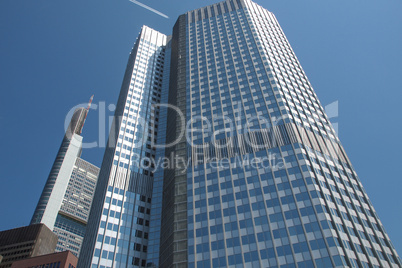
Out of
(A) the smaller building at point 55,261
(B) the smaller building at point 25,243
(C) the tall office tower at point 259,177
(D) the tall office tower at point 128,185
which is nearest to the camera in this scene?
(C) the tall office tower at point 259,177

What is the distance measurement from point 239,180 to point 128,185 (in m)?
35.3

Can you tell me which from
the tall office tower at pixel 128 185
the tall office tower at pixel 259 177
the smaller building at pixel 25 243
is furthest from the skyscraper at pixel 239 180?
the smaller building at pixel 25 243

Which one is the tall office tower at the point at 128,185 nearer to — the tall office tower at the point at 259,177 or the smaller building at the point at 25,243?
the tall office tower at the point at 259,177

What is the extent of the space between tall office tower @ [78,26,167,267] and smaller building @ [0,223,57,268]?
287 feet

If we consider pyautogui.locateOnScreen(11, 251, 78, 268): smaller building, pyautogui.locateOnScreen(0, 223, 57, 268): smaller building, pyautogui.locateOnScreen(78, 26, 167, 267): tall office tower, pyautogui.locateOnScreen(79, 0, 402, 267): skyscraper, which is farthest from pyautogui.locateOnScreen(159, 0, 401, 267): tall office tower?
pyautogui.locateOnScreen(0, 223, 57, 268): smaller building

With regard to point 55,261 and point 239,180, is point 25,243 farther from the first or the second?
point 239,180

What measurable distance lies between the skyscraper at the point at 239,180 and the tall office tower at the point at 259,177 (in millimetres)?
256

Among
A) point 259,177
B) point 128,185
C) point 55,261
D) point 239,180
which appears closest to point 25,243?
point 55,261

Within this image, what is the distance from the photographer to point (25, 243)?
16938 centimetres

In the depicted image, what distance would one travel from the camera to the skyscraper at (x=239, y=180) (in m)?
61.8

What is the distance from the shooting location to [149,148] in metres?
110

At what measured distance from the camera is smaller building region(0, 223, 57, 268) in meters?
167

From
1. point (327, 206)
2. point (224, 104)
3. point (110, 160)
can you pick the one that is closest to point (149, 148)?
point (110, 160)

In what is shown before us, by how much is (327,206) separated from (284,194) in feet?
27.9
